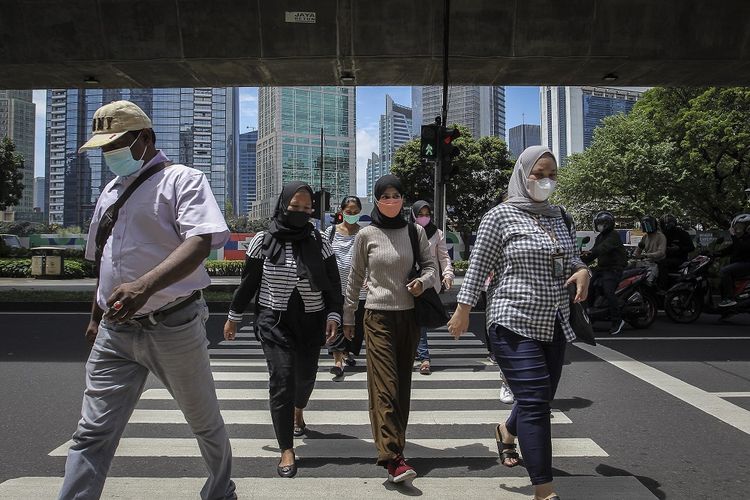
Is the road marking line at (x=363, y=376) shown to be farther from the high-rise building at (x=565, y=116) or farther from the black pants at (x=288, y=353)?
the high-rise building at (x=565, y=116)

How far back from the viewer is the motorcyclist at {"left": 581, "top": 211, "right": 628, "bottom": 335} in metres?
9.33

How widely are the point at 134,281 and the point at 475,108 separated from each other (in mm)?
89671

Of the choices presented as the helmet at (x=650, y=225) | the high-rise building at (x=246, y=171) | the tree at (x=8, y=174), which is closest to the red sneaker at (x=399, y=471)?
the helmet at (x=650, y=225)

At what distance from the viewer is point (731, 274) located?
34.5 feet

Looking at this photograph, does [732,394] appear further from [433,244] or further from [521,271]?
[521,271]

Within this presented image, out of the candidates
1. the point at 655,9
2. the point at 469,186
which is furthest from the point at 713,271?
the point at 469,186

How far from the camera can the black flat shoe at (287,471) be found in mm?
3725

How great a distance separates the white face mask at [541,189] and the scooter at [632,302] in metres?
Result: 6.98

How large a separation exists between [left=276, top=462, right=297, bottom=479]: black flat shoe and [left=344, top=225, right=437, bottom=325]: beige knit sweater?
0.93 m

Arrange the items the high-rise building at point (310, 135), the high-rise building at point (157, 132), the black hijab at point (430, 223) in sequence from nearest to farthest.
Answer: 1. the black hijab at point (430, 223)
2. the high-rise building at point (310, 135)
3. the high-rise building at point (157, 132)

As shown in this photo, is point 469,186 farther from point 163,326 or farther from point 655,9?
point 163,326

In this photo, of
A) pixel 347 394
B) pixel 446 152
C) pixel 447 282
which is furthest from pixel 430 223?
pixel 446 152

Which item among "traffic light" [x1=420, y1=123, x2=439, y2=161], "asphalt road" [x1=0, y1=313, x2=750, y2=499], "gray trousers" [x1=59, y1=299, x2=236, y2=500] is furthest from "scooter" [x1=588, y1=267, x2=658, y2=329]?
"gray trousers" [x1=59, y1=299, x2=236, y2=500]

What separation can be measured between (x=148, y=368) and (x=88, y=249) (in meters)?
0.64
